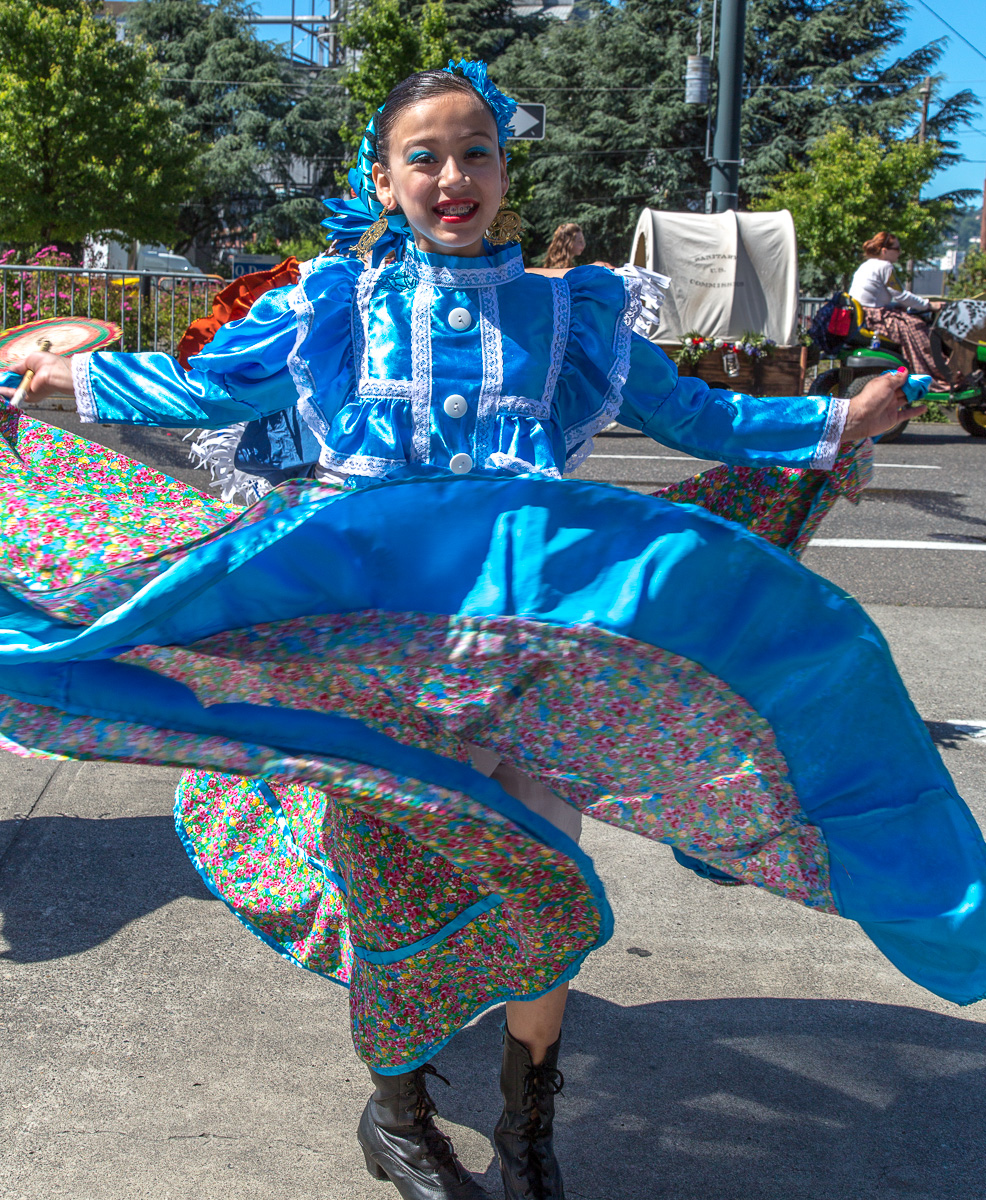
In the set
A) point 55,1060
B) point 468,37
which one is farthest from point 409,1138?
point 468,37

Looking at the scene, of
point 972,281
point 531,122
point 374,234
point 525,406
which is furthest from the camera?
point 972,281

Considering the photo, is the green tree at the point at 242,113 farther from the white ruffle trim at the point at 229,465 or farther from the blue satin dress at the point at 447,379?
the blue satin dress at the point at 447,379

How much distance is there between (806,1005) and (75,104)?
78.0 feet

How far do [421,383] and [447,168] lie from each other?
1.20 feet

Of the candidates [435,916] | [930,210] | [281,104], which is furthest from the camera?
[281,104]

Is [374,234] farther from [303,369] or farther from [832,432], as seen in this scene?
[832,432]

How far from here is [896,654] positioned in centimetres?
518

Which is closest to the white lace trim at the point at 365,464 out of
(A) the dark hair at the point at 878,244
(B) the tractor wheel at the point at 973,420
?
(A) the dark hair at the point at 878,244

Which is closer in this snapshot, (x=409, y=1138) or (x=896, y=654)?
(x=409, y=1138)

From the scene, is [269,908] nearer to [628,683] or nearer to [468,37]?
[628,683]

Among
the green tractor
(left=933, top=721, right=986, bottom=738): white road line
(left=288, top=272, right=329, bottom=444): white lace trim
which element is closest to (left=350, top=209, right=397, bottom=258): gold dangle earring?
(left=288, top=272, right=329, bottom=444): white lace trim

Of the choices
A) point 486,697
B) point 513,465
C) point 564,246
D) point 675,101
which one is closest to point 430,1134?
point 486,697

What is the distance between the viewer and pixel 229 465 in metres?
→ 2.53

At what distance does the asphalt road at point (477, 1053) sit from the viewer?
2049 millimetres
